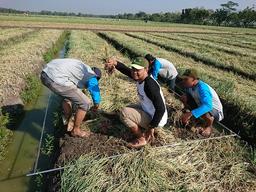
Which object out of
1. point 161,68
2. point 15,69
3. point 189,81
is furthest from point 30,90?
point 189,81

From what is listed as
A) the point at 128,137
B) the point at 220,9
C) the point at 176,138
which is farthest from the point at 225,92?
the point at 220,9

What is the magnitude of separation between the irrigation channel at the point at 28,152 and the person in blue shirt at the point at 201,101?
102 inches

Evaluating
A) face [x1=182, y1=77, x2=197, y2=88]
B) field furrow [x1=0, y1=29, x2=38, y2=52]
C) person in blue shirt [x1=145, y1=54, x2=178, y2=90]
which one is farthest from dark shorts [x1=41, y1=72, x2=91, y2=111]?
field furrow [x1=0, y1=29, x2=38, y2=52]

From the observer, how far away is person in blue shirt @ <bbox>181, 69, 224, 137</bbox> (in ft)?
15.9

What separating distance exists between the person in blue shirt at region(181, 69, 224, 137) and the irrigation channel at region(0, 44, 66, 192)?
2.60 metres

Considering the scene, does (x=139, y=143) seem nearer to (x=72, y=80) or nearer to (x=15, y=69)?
(x=72, y=80)

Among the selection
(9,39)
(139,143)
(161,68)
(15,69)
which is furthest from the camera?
(9,39)

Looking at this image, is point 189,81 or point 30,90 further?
point 30,90

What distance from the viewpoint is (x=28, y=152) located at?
18.3 ft

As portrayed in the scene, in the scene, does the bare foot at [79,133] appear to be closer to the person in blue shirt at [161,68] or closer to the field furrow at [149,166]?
the field furrow at [149,166]

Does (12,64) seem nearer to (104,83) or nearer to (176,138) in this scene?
(104,83)

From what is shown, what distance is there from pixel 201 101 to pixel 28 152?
10.6 ft

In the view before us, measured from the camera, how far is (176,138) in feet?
16.7

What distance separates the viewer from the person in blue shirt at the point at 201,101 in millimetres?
4844
